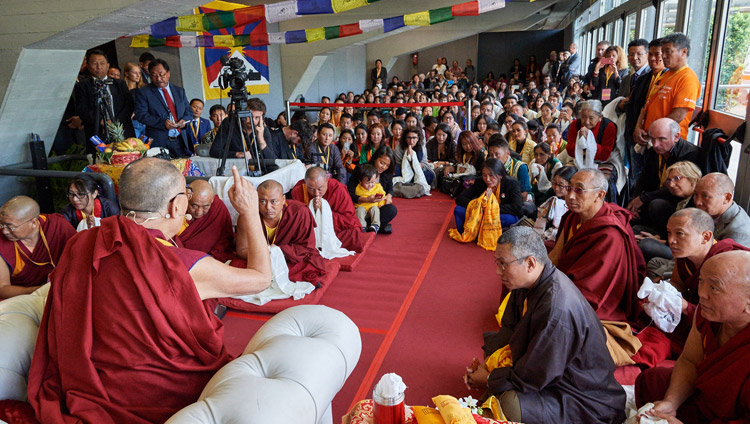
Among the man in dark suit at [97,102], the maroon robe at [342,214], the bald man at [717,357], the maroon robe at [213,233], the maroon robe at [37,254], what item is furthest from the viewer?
the man in dark suit at [97,102]

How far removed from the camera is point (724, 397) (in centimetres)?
191

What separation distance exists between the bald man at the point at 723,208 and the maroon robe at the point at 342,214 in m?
2.98

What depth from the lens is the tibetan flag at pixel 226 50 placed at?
811 cm

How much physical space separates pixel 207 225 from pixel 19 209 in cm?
132

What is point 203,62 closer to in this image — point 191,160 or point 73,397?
point 191,160

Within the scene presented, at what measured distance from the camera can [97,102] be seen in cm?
558

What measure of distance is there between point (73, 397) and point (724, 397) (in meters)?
2.37

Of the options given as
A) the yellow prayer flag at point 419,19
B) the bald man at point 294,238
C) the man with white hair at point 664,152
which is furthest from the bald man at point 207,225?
the yellow prayer flag at point 419,19

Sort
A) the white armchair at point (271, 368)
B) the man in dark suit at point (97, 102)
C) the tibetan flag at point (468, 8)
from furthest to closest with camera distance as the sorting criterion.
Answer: the tibetan flag at point (468, 8) < the man in dark suit at point (97, 102) < the white armchair at point (271, 368)

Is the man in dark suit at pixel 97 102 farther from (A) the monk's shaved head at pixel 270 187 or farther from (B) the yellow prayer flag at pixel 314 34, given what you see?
(B) the yellow prayer flag at pixel 314 34

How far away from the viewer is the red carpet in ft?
9.68

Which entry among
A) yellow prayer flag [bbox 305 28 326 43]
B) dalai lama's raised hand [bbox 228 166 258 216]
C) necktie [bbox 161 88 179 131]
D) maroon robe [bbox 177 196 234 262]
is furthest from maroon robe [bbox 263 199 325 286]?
yellow prayer flag [bbox 305 28 326 43]

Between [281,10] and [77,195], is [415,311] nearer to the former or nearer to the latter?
[77,195]

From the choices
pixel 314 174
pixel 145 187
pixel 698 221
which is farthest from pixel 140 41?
pixel 698 221
